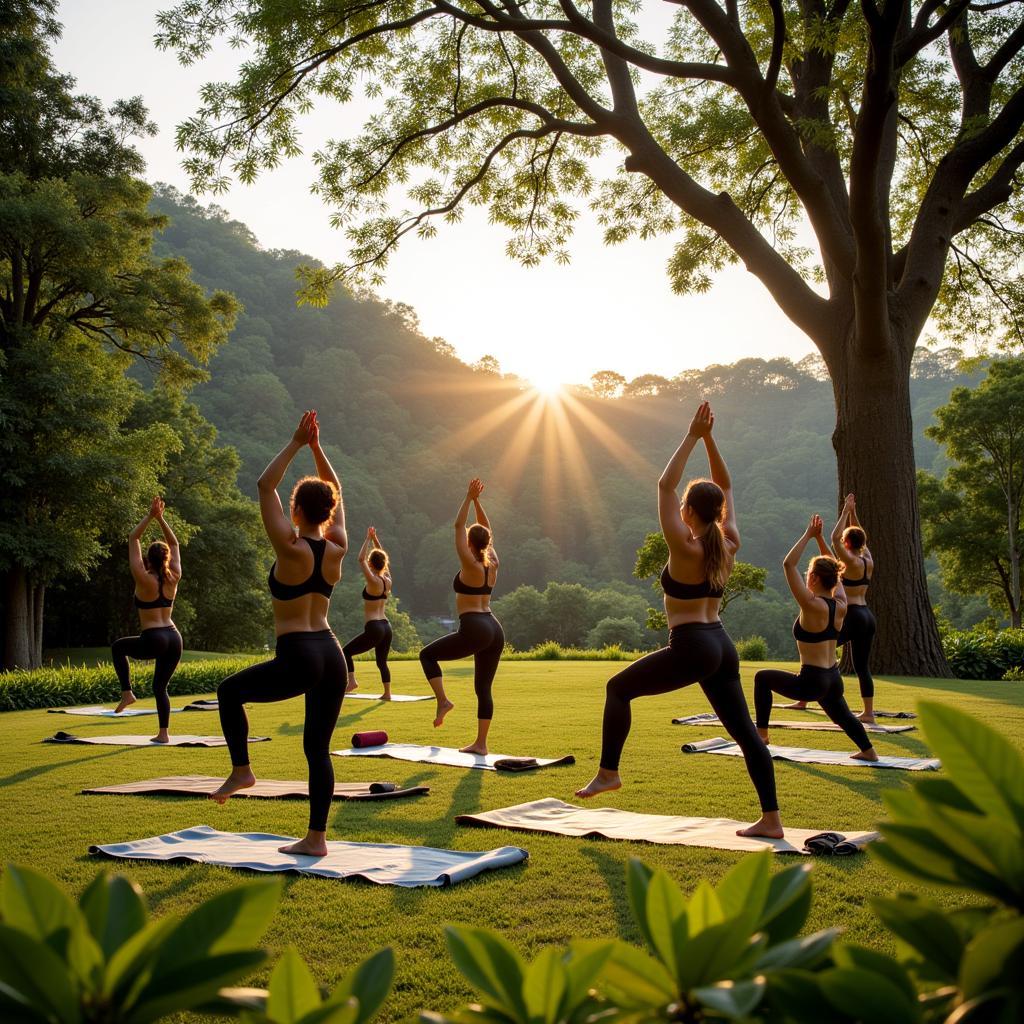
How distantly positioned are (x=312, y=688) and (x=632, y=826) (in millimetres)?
2110

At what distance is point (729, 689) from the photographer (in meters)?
5.41

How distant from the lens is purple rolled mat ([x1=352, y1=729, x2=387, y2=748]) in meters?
9.01

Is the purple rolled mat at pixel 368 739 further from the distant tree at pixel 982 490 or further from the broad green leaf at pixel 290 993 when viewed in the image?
the distant tree at pixel 982 490

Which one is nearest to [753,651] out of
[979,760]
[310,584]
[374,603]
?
[374,603]

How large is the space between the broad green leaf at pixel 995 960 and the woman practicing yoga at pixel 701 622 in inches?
182

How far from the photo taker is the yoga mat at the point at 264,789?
6.73 metres

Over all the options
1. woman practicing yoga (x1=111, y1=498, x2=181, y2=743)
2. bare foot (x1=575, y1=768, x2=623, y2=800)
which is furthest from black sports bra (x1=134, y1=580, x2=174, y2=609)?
bare foot (x1=575, y1=768, x2=623, y2=800)

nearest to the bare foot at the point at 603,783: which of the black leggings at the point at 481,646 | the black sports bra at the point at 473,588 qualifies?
the black leggings at the point at 481,646

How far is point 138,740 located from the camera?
10.0m

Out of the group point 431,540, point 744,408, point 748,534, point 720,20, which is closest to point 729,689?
point 720,20

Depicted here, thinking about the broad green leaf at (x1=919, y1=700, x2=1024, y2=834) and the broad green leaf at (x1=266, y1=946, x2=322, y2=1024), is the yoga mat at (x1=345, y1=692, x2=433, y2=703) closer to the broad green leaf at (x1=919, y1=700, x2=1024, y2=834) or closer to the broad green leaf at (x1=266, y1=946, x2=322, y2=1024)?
the broad green leaf at (x1=266, y1=946, x2=322, y2=1024)

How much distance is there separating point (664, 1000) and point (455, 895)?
3.71 meters

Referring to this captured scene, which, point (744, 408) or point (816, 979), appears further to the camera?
point (744, 408)

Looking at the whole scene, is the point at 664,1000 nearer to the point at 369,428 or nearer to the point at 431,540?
the point at 431,540
